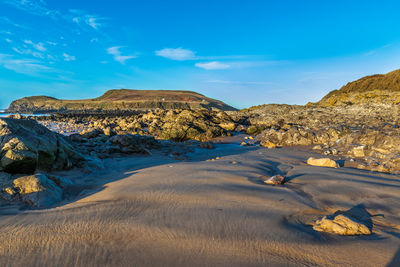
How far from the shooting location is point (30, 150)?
359 cm

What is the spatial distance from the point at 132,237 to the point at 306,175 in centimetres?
340

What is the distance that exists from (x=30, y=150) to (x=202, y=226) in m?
3.52

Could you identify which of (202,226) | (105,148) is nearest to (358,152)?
(202,226)

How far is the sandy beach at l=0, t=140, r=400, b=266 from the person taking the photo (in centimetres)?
161

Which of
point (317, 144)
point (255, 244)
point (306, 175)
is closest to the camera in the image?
point (255, 244)

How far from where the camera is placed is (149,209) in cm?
240

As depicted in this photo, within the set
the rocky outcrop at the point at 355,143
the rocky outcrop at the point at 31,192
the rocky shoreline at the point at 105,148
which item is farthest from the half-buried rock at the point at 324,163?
the rocky outcrop at the point at 31,192

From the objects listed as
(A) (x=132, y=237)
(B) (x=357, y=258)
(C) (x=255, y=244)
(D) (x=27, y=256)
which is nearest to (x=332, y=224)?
(B) (x=357, y=258)

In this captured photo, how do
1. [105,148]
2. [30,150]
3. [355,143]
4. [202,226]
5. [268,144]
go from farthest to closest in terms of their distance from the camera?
[268,144], [355,143], [105,148], [30,150], [202,226]

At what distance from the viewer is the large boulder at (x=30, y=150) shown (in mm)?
3367

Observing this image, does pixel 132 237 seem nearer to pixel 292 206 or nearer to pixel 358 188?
pixel 292 206

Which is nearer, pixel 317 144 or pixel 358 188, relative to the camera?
pixel 358 188

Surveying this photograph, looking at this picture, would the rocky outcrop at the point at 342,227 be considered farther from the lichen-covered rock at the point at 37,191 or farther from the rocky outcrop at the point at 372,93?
the rocky outcrop at the point at 372,93

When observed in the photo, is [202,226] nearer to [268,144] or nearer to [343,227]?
[343,227]
